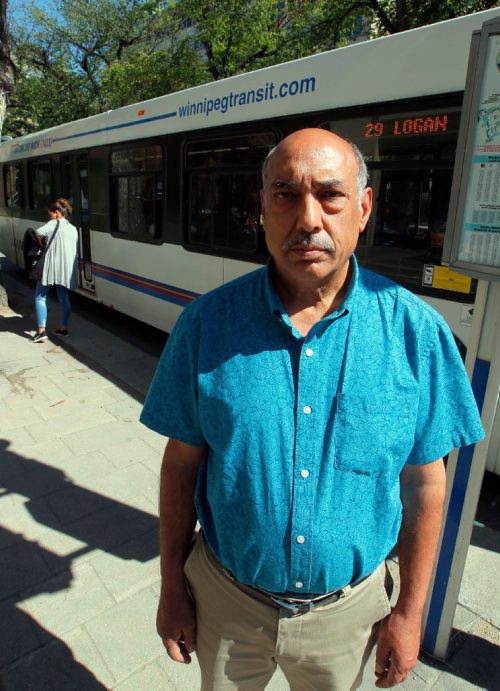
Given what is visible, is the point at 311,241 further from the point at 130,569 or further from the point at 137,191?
the point at 137,191

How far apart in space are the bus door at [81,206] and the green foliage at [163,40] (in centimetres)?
767

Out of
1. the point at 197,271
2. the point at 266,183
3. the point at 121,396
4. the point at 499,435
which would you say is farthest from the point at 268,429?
the point at 197,271

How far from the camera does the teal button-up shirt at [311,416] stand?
1266mm

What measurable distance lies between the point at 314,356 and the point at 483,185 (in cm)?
97

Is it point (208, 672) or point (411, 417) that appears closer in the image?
point (411, 417)

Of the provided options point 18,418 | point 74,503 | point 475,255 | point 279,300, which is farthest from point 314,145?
point 18,418

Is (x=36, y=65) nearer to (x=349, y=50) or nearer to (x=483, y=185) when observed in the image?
(x=349, y=50)

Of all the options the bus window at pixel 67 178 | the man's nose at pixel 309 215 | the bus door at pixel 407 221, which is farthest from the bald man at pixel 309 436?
the bus window at pixel 67 178

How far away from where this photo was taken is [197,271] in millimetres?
5711

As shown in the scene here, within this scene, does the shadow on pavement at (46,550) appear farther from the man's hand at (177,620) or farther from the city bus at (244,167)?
the city bus at (244,167)

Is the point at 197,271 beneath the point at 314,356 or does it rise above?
beneath

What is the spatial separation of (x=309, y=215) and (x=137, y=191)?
5825mm

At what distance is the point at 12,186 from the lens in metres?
11.5

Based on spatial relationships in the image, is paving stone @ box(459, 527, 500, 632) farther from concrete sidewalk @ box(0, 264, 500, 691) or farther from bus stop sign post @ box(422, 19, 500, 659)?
bus stop sign post @ box(422, 19, 500, 659)
